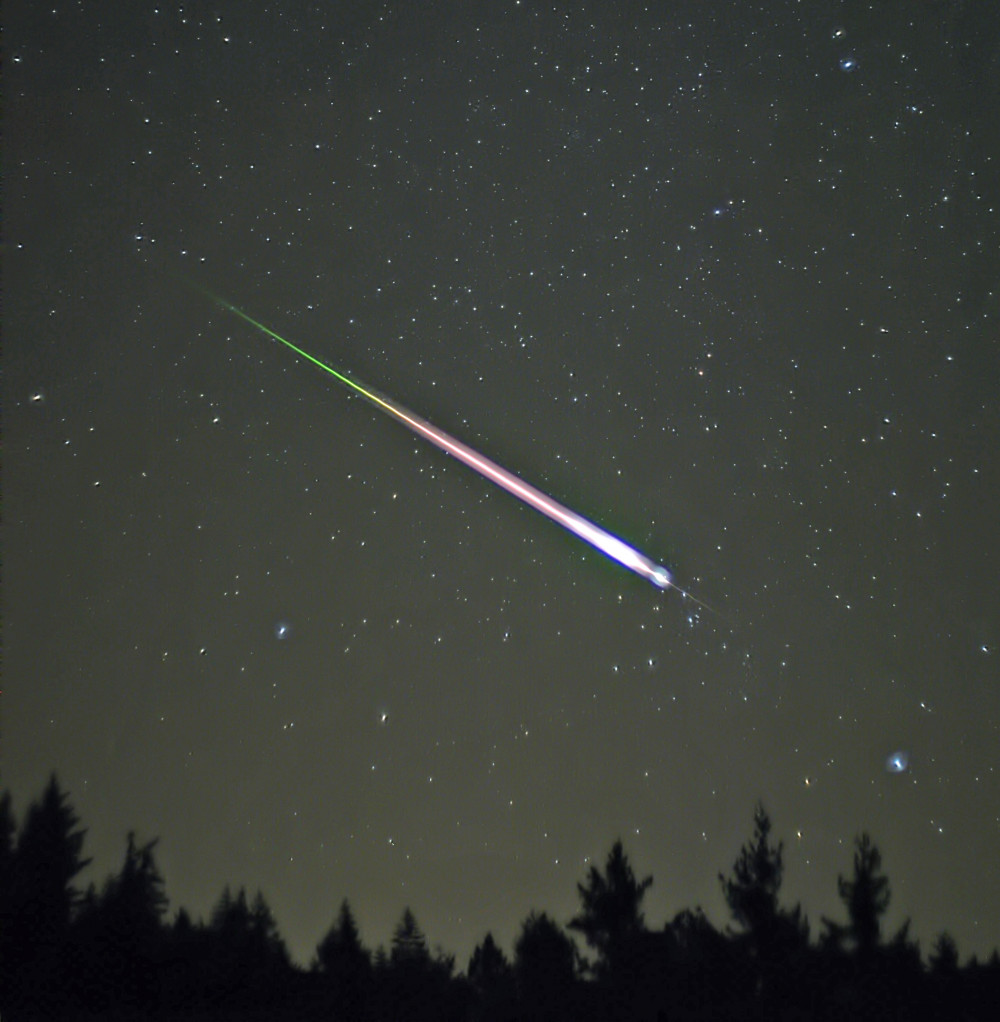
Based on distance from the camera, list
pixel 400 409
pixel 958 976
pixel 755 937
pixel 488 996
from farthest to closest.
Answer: pixel 755 937
pixel 488 996
pixel 958 976
pixel 400 409

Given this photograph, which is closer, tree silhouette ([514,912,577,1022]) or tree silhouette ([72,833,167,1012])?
tree silhouette ([514,912,577,1022])

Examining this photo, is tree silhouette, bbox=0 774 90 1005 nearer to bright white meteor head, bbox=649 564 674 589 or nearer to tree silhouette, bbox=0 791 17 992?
tree silhouette, bbox=0 791 17 992

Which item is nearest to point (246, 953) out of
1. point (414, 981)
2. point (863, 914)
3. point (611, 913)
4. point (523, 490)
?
point (414, 981)

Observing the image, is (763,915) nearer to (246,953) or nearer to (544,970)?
(544,970)

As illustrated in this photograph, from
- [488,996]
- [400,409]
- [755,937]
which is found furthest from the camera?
[755,937]

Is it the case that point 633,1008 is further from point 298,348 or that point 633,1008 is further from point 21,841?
point 298,348

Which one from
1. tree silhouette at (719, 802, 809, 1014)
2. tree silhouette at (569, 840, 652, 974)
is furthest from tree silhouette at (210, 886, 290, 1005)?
tree silhouette at (719, 802, 809, 1014)

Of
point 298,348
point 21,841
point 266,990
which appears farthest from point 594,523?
point 21,841
